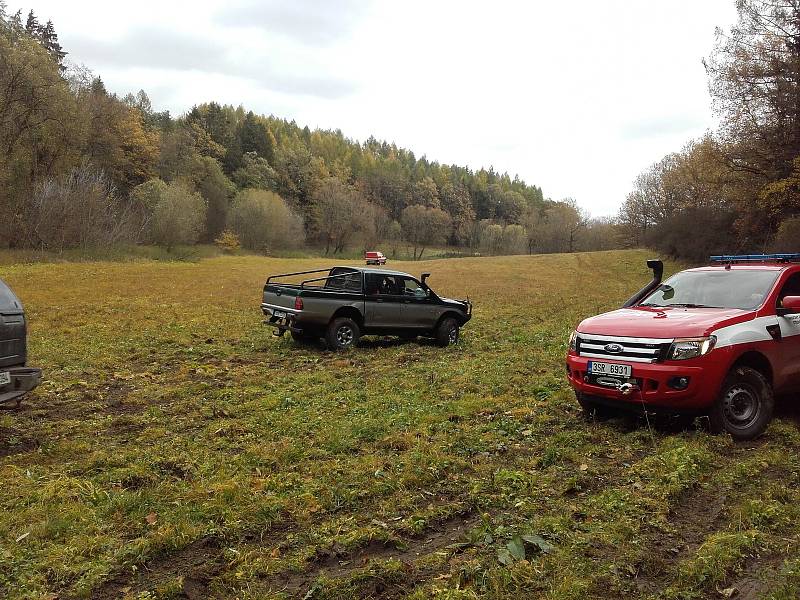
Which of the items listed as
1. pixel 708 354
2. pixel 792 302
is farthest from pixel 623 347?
pixel 792 302

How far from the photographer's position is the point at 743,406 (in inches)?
221

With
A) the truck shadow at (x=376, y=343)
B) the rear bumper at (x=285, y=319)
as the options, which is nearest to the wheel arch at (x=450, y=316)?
the truck shadow at (x=376, y=343)

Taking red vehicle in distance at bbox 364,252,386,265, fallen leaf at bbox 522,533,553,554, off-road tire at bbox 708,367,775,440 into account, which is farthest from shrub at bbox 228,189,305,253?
fallen leaf at bbox 522,533,553,554

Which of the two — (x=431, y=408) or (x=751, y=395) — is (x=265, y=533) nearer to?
(x=431, y=408)

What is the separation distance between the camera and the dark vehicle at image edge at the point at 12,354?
532cm

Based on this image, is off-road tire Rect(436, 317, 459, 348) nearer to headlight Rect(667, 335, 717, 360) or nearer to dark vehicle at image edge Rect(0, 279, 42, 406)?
headlight Rect(667, 335, 717, 360)

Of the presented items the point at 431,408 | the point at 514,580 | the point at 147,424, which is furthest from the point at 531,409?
the point at 147,424

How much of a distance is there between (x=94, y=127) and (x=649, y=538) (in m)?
61.2

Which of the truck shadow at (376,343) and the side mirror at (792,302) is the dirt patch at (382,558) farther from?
the truck shadow at (376,343)

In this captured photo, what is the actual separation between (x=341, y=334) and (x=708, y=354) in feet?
24.7

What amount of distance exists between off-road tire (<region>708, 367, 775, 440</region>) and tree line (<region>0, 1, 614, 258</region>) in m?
42.0

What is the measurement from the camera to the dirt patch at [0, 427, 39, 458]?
546cm

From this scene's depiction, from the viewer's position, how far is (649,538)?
11.8 ft

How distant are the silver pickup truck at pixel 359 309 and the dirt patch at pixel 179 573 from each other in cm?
734
